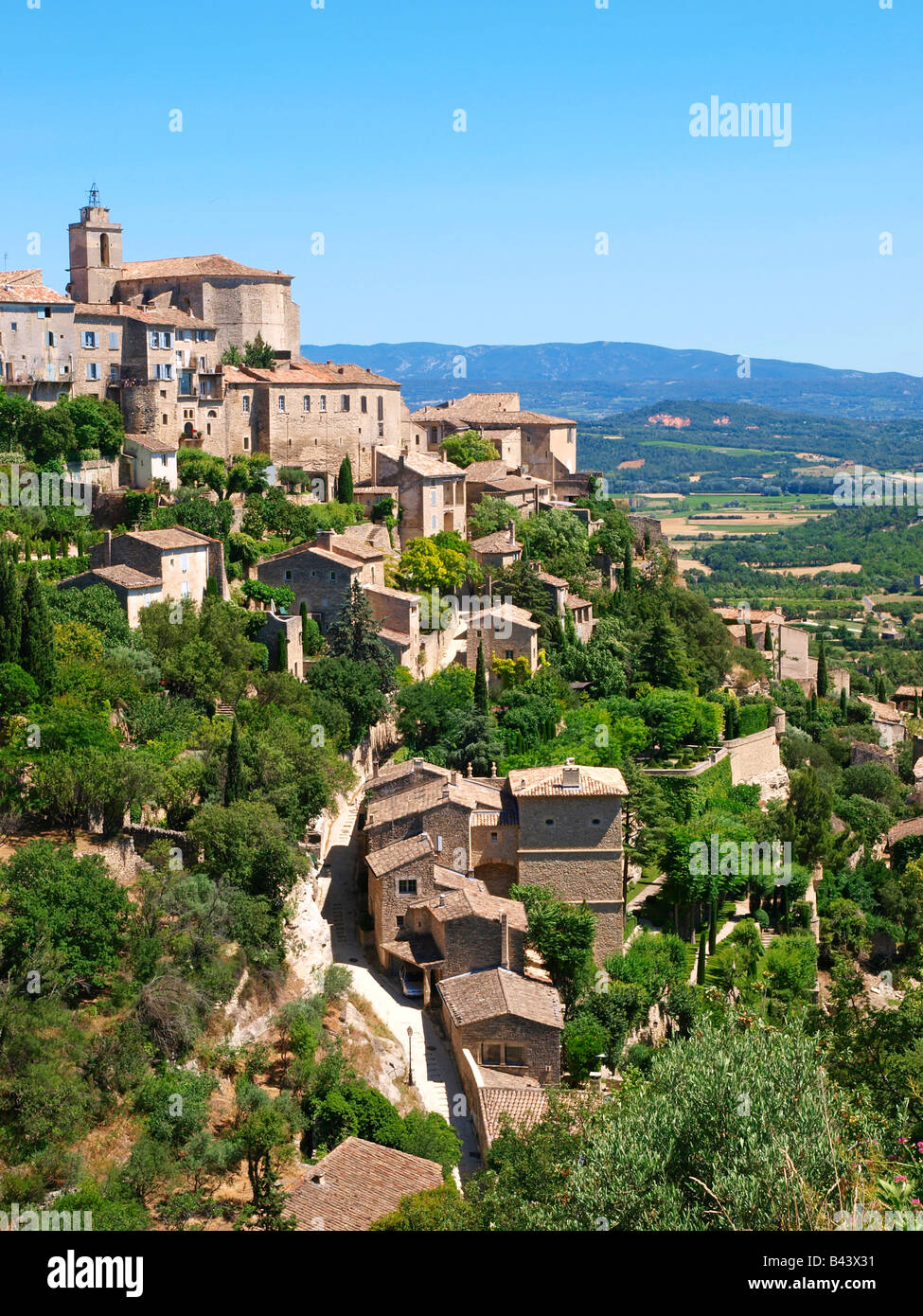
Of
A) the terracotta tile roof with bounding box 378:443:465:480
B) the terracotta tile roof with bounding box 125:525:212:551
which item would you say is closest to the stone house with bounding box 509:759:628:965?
the terracotta tile roof with bounding box 125:525:212:551

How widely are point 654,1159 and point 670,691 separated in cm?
3106

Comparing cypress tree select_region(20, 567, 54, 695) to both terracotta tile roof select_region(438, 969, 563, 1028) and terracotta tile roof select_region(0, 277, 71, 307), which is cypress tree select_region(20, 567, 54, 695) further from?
terracotta tile roof select_region(0, 277, 71, 307)

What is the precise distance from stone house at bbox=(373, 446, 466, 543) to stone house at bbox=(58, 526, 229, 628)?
11014 mm

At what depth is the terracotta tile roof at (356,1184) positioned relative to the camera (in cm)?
2144

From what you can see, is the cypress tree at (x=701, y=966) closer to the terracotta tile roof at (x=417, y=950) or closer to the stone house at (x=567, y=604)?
the terracotta tile roof at (x=417, y=950)

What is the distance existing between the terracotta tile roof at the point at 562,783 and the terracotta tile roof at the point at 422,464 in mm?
19454

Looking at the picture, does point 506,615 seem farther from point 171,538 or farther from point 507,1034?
point 507,1034

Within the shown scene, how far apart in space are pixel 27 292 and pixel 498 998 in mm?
31342

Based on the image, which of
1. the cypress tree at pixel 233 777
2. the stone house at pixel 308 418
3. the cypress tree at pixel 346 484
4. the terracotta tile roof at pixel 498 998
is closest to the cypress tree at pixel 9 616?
the cypress tree at pixel 233 777

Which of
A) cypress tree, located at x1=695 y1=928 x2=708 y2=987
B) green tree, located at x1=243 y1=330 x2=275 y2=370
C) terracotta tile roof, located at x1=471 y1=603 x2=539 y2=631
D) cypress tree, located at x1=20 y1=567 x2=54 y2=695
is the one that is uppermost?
green tree, located at x1=243 y1=330 x2=275 y2=370

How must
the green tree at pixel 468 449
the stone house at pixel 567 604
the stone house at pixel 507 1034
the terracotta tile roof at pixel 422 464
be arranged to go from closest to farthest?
the stone house at pixel 507 1034 < the stone house at pixel 567 604 < the terracotta tile roof at pixel 422 464 < the green tree at pixel 468 449

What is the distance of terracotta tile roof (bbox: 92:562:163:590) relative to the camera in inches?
1470
